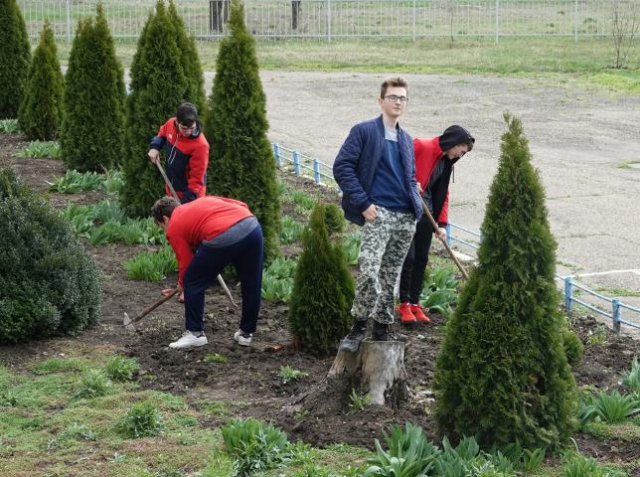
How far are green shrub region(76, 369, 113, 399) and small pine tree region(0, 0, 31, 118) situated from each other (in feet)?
36.8

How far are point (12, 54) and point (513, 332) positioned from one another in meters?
13.2

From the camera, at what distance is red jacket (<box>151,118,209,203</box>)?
1049cm

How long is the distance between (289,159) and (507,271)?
34.5 feet

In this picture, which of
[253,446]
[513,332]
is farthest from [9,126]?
[513,332]

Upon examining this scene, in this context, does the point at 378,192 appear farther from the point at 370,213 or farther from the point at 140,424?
the point at 140,424

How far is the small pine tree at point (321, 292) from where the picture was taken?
8234 millimetres

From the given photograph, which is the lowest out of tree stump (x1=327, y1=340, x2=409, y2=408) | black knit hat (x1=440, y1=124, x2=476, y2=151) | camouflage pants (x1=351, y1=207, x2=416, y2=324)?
tree stump (x1=327, y1=340, x2=409, y2=408)

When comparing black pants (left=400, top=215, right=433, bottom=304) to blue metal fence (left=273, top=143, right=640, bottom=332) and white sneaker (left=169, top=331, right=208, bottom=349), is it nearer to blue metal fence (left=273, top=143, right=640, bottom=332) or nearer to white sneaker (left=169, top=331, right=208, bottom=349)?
blue metal fence (left=273, top=143, right=640, bottom=332)

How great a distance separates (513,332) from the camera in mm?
6277

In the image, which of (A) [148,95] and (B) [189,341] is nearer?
(B) [189,341]

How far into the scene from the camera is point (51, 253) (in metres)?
8.73

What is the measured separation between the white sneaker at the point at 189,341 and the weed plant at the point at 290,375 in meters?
0.86

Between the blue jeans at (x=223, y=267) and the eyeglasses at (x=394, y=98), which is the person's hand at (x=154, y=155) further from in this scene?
the eyeglasses at (x=394, y=98)

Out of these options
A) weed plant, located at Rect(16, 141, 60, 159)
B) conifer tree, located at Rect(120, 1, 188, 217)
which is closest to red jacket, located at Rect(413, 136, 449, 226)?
conifer tree, located at Rect(120, 1, 188, 217)
